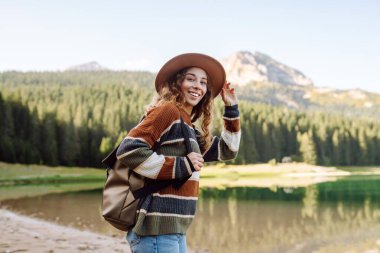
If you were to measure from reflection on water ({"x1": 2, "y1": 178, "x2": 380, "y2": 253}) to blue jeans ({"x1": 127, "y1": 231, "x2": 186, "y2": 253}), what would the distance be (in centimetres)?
1119

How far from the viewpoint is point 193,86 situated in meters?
3.29

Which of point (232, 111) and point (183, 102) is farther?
point (232, 111)

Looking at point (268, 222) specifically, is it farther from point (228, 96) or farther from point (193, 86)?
point (193, 86)

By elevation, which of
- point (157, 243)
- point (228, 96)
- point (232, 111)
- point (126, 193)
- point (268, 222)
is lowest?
point (268, 222)

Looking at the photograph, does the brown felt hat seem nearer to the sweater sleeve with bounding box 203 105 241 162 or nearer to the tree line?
the sweater sleeve with bounding box 203 105 241 162

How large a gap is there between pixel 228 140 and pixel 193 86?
1.98 feet

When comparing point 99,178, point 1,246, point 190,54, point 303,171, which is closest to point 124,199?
point 190,54

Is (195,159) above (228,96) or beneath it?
beneath

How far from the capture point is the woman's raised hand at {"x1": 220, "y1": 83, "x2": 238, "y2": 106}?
3.66 metres

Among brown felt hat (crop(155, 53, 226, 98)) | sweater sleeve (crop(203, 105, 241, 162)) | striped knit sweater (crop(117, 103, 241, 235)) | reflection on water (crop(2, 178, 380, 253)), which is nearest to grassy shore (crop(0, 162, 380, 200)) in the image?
reflection on water (crop(2, 178, 380, 253))

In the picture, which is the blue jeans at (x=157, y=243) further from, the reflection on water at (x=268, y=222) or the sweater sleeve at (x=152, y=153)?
the reflection on water at (x=268, y=222)

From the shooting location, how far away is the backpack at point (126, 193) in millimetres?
2834

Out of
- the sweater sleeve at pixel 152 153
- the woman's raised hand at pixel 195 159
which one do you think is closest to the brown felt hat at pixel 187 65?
the sweater sleeve at pixel 152 153

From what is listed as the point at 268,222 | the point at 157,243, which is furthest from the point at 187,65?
the point at 268,222
